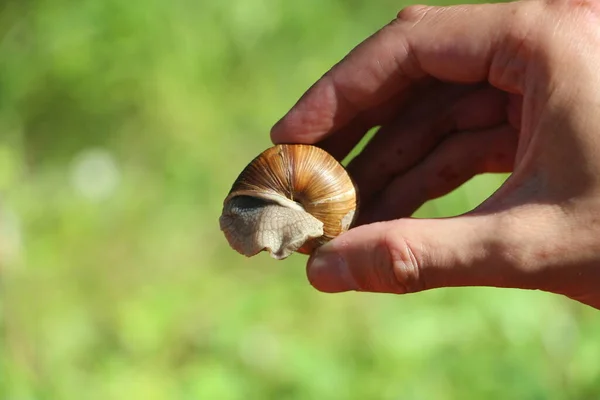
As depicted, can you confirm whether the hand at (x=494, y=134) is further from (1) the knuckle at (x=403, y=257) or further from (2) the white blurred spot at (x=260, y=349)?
(2) the white blurred spot at (x=260, y=349)

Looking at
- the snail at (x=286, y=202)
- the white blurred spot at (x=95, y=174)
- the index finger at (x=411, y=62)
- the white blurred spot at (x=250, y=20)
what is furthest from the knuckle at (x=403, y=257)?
the white blurred spot at (x=250, y=20)

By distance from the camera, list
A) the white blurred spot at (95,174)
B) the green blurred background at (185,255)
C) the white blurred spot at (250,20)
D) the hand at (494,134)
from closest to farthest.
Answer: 1. the hand at (494,134)
2. the green blurred background at (185,255)
3. the white blurred spot at (95,174)
4. the white blurred spot at (250,20)

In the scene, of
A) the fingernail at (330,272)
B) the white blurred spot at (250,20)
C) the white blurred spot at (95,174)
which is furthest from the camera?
the white blurred spot at (250,20)

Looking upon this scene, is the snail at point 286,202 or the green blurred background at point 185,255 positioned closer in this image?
the snail at point 286,202

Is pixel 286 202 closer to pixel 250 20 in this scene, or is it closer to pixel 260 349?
pixel 260 349

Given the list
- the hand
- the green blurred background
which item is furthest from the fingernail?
the green blurred background

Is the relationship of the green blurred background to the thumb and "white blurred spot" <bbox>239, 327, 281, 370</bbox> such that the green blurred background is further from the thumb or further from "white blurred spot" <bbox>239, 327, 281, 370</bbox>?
the thumb
